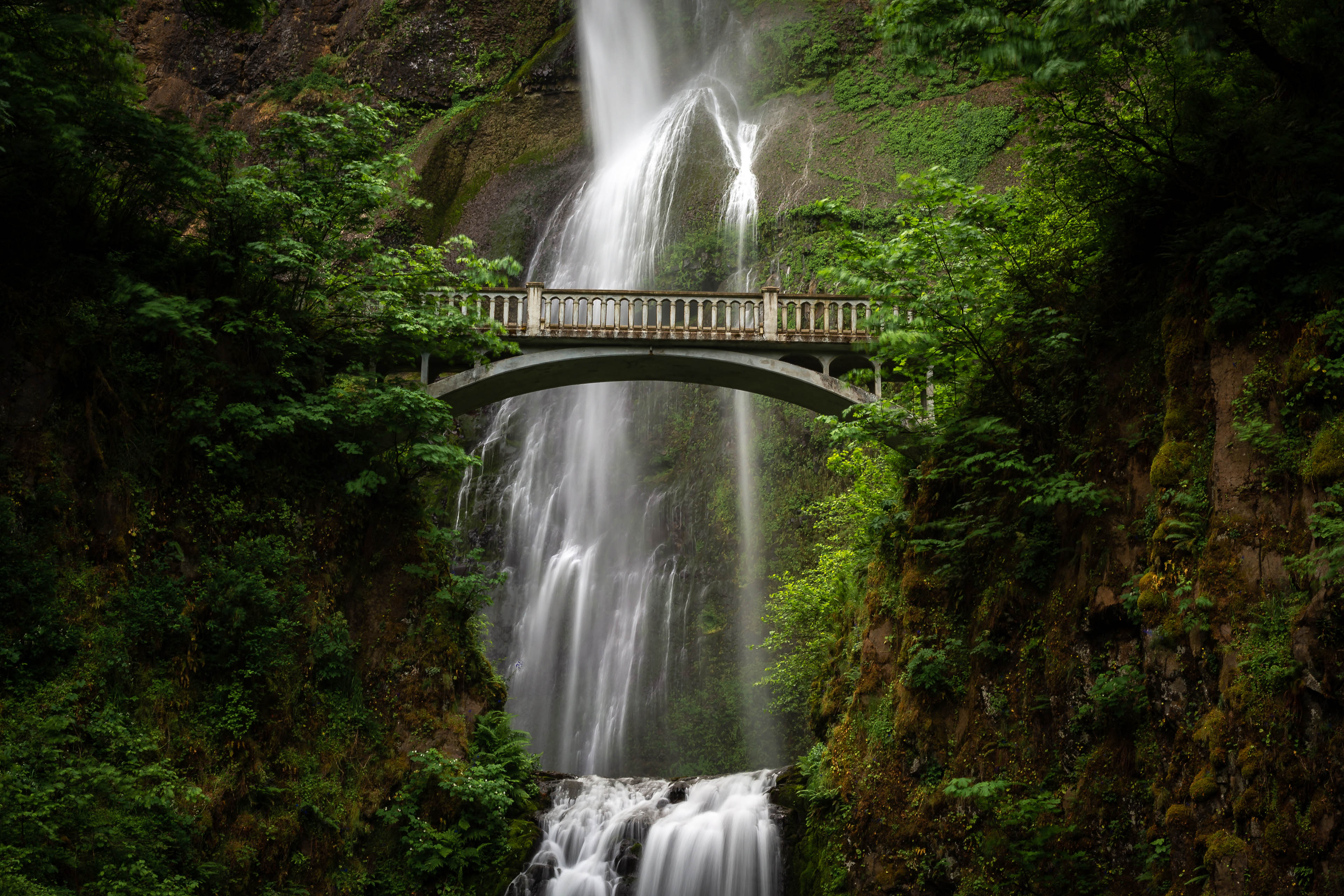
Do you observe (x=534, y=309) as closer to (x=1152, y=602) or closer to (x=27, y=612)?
(x=27, y=612)

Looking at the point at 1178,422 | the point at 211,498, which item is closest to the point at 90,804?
the point at 211,498

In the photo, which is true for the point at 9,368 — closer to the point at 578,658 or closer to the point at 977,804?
the point at 977,804

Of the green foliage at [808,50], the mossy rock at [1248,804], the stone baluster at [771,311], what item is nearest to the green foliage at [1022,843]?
the mossy rock at [1248,804]

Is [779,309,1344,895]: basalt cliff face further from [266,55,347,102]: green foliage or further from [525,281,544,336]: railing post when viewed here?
[266,55,347,102]: green foliage

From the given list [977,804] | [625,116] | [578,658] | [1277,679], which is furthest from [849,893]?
[625,116]

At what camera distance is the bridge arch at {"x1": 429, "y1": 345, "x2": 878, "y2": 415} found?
51.4 feet

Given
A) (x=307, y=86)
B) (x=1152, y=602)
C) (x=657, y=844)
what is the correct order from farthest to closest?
(x=307, y=86) → (x=657, y=844) → (x=1152, y=602)

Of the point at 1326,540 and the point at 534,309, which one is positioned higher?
the point at 534,309

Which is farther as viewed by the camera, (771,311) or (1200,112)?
(771,311)

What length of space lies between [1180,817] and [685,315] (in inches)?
428

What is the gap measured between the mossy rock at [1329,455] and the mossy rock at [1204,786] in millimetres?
2113

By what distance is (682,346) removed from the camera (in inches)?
628

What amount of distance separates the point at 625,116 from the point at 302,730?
86.4ft

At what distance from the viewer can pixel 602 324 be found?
53.1ft
